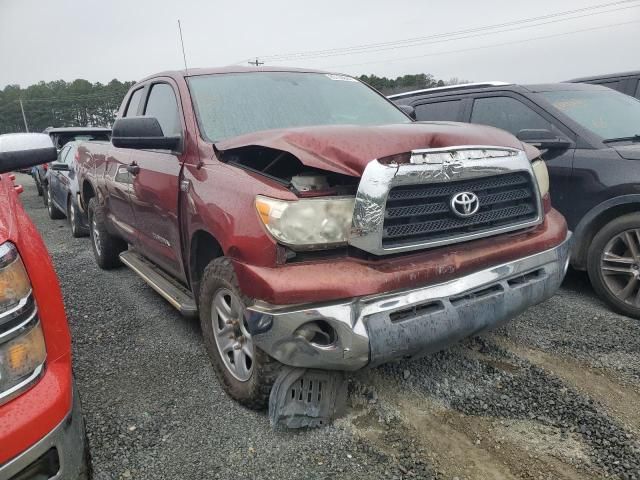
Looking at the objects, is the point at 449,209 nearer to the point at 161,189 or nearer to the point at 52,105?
the point at 161,189

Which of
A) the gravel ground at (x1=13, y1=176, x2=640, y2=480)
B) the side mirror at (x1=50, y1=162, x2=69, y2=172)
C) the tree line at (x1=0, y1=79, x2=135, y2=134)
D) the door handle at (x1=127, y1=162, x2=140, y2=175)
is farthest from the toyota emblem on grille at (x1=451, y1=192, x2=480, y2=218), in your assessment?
the tree line at (x1=0, y1=79, x2=135, y2=134)

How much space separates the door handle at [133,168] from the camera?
144 inches

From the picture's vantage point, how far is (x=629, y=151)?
3.64 m

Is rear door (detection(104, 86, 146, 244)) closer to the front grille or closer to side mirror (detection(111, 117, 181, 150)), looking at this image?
side mirror (detection(111, 117, 181, 150))

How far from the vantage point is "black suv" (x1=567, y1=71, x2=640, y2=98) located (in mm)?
6684

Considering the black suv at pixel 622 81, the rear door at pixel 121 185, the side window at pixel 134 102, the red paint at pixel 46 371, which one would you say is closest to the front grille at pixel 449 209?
the red paint at pixel 46 371

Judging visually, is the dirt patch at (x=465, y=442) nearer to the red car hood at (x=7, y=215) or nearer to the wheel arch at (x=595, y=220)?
the red car hood at (x=7, y=215)

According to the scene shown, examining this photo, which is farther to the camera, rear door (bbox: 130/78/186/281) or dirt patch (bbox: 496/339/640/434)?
rear door (bbox: 130/78/186/281)

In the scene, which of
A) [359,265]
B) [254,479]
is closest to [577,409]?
[359,265]

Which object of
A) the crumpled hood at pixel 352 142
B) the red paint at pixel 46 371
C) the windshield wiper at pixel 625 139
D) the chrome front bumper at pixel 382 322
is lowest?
the chrome front bumper at pixel 382 322

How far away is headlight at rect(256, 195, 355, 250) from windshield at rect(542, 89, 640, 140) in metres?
3.02

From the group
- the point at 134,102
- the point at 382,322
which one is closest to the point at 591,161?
the point at 382,322

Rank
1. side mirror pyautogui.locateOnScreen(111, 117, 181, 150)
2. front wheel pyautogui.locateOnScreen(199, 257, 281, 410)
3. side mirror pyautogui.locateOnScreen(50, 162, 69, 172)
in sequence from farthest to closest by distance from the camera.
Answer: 1. side mirror pyautogui.locateOnScreen(50, 162, 69, 172)
2. side mirror pyautogui.locateOnScreen(111, 117, 181, 150)
3. front wheel pyautogui.locateOnScreen(199, 257, 281, 410)

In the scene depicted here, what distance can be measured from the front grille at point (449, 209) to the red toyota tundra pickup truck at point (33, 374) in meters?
1.32
